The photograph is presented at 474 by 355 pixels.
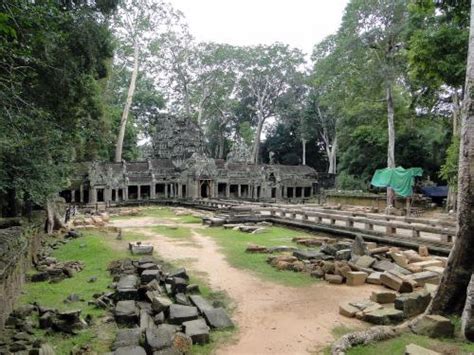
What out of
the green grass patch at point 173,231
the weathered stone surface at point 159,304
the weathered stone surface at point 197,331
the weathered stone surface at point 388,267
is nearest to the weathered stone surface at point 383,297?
the weathered stone surface at point 388,267

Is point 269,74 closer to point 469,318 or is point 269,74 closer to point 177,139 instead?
point 177,139

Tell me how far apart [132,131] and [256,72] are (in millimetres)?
18240

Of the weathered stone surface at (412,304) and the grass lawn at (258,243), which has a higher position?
the weathered stone surface at (412,304)

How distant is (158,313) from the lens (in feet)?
21.9

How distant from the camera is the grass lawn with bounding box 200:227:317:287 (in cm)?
953

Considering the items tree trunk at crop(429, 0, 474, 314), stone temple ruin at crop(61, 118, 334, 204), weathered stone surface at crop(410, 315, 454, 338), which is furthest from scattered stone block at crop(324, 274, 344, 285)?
stone temple ruin at crop(61, 118, 334, 204)

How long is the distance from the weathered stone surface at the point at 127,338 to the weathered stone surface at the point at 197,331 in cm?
76

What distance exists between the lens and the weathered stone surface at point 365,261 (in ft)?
32.1

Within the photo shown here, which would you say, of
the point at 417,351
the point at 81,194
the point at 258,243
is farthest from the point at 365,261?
the point at 81,194

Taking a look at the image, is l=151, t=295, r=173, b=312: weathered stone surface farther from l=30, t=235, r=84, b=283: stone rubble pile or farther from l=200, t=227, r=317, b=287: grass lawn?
l=30, t=235, r=84, b=283: stone rubble pile

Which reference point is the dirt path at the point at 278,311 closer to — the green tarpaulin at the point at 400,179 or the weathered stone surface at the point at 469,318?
the weathered stone surface at the point at 469,318

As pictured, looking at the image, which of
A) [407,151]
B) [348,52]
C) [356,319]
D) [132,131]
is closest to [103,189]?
[132,131]

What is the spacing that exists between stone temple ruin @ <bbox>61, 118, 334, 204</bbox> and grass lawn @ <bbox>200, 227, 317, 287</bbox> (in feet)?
67.0

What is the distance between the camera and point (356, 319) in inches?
264
